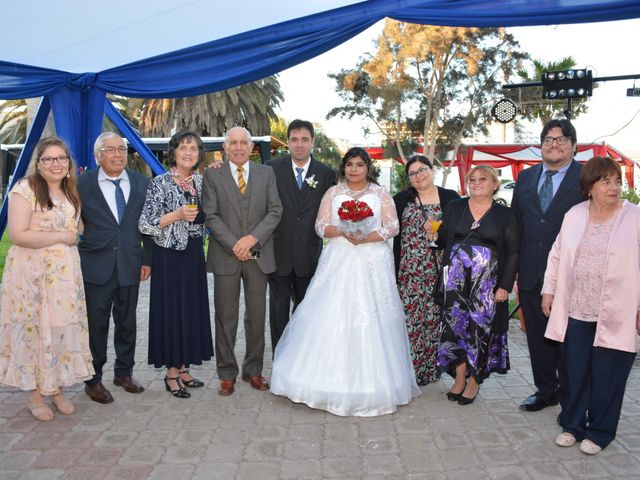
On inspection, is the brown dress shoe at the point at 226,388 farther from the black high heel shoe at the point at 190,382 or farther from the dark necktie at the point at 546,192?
the dark necktie at the point at 546,192

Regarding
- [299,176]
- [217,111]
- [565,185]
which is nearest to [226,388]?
[299,176]

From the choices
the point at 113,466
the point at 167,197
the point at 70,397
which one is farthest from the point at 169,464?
the point at 167,197

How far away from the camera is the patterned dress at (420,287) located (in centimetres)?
501

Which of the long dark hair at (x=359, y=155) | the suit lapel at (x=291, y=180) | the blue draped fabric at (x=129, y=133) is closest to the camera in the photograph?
the long dark hair at (x=359, y=155)

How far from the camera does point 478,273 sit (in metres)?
4.52

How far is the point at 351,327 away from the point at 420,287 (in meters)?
0.85

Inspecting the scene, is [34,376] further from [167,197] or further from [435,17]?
[435,17]

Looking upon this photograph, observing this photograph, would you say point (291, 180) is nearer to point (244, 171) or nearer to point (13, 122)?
point (244, 171)

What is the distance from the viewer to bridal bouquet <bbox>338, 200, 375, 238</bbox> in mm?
4551

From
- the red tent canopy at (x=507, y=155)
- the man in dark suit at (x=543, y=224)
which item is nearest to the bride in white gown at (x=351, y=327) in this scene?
the man in dark suit at (x=543, y=224)

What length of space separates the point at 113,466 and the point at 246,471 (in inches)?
32.9

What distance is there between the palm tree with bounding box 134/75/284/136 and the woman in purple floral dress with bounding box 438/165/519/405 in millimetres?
20910

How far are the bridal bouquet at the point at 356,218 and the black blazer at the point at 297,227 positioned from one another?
50 cm

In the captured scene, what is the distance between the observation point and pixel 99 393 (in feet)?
15.5
